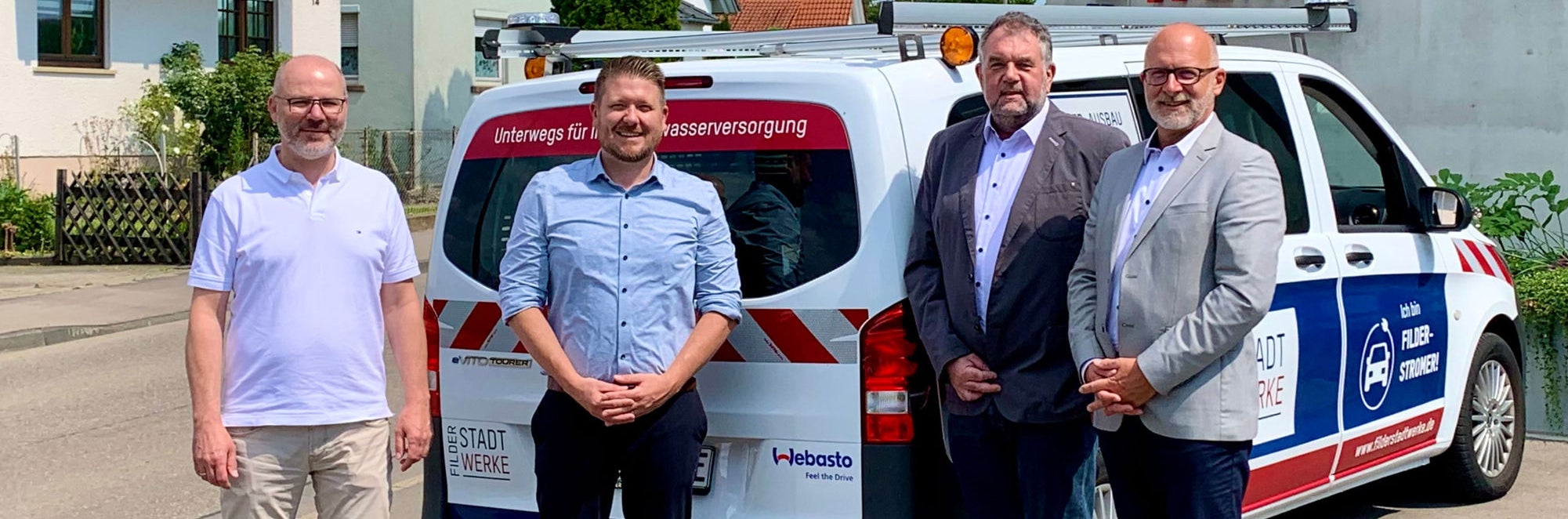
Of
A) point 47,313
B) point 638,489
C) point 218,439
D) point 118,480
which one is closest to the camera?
point 218,439

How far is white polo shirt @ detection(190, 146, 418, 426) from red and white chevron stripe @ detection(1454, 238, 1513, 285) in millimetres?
4016

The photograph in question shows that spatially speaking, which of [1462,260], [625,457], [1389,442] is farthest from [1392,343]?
[625,457]

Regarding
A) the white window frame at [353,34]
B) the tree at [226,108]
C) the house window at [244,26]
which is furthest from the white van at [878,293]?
the white window frame at [353,34]

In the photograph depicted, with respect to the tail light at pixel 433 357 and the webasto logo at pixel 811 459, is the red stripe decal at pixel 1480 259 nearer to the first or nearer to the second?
the webasto logo at pixel 811 459

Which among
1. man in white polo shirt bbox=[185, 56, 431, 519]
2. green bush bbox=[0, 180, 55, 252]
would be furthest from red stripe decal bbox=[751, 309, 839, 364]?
green bush bbox=[0, 180, 55, 252]

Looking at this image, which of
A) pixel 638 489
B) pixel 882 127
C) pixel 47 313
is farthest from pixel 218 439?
pixel 47 313

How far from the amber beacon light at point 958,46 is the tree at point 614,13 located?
2606 centimetres

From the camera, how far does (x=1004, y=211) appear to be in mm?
4090

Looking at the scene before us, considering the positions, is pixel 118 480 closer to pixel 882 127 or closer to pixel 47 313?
pixel 882 127

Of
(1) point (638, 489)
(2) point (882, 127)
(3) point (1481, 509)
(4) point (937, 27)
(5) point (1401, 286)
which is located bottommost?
(3) point (1481, 509)

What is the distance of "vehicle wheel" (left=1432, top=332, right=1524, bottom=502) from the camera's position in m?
6.36

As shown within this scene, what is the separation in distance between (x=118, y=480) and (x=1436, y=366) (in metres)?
5.62

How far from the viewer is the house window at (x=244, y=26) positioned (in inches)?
1039

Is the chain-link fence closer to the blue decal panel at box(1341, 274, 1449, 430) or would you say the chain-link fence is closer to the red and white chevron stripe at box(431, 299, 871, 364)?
the blue decal panel at box(1341, 274, 1449, 430)
